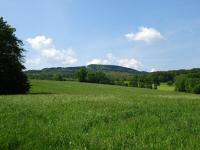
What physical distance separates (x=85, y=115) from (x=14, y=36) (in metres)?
52.3

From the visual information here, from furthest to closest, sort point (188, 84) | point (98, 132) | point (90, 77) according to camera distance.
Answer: point (90, 77), point (188, 84), point (98, 132)

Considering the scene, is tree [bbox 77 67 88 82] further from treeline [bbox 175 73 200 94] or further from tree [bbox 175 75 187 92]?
tree [bbox 175 75 187 92]

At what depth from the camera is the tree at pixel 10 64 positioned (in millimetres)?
63344

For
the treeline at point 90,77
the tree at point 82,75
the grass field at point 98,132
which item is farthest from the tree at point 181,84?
the grass field at point 98,132

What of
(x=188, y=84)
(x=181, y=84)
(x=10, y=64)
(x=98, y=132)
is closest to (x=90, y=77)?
(x=181, y=84)

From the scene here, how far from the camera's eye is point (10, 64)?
64.4 meters

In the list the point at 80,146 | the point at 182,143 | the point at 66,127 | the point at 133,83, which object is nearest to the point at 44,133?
the point at 66,127

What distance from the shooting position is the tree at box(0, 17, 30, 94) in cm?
6334

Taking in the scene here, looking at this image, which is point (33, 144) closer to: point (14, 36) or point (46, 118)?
point (46, 118)

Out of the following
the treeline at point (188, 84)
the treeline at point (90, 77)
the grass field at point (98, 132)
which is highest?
the treeline at point (90, 77)

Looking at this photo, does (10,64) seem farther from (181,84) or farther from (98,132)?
(181,84)

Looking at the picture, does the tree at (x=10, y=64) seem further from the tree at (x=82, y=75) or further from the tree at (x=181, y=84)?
the tree at (x=82, y=75)

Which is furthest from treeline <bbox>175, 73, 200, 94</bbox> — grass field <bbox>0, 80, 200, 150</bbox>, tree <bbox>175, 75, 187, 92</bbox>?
grass field <bbox>0, 80, 200, 150</bbox>

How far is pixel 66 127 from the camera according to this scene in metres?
15.1
